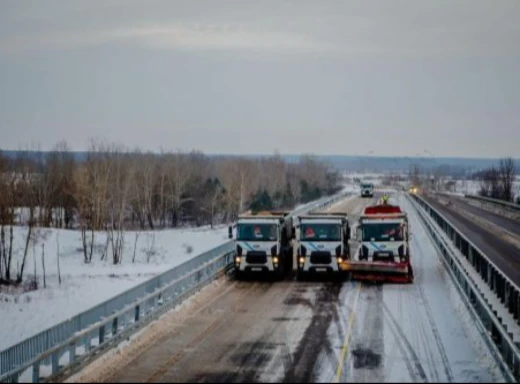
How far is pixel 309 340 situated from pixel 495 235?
3750 centimetres

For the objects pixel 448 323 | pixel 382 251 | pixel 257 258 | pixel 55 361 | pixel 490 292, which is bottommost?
pixel 448 323

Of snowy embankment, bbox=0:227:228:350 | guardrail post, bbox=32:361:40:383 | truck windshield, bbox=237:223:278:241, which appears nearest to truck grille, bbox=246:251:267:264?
truck windshield, bbox=237:223:278:241

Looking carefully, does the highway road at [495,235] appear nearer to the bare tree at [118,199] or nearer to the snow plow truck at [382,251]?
the snow plow truck at [382,251]

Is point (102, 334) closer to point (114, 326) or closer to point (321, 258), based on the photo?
point (114, 326)

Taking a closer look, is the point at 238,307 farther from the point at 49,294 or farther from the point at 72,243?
the point at 72,243

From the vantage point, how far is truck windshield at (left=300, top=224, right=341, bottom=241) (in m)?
30.4

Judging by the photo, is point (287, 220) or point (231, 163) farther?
point (231, 163)

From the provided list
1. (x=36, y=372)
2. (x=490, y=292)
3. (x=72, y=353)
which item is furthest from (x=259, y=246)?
(x=36, y=372)

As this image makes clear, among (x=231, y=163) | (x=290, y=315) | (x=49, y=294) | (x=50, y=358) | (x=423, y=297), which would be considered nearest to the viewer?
(x=50, y=358)

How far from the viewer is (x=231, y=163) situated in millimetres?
137625

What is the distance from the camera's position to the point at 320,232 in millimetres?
30547

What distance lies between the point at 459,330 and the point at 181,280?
29.6 feet

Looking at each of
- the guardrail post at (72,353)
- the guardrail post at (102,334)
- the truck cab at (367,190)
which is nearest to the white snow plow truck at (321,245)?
the guardrail post at (102,334)

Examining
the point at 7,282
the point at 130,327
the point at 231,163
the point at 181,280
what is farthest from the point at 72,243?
the point at 231,163
